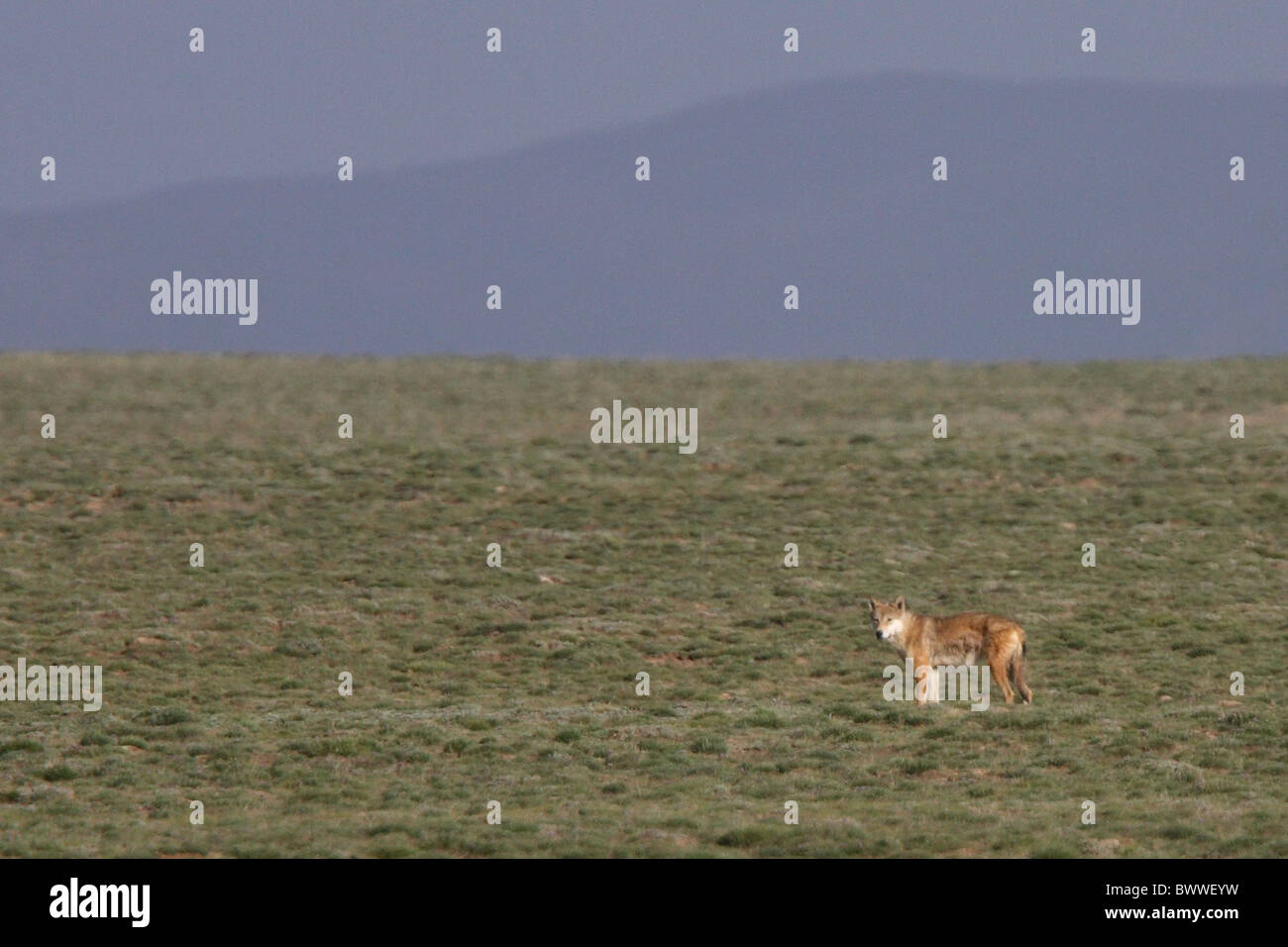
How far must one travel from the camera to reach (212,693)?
88.1 ft

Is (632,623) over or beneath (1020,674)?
over

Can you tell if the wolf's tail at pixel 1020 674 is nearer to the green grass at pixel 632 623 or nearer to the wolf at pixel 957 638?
the wolf at pixel 957 638

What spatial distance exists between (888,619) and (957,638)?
3.11ft

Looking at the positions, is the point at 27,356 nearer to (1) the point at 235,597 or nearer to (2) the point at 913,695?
(1) the point at 235,597

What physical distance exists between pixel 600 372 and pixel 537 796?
63.3 metres

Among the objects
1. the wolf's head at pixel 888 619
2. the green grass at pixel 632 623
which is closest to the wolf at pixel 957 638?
the wolf's head at pixel 888 619

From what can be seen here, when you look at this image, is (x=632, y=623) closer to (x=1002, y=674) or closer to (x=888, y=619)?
(x=888, y=619)

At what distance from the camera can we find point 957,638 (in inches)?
906

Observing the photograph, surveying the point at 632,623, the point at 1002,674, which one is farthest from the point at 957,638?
the point at 632,623

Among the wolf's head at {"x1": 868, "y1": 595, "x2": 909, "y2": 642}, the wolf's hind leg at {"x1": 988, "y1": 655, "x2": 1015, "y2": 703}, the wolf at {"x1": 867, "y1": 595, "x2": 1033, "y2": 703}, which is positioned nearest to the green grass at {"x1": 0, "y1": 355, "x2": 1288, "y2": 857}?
the wolf's hind leg at {"x1": 988, "y1": 655, "x2": 1015, "y2": 703}

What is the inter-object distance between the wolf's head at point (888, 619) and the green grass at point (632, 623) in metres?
1.33

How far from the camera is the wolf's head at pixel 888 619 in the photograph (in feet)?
75.2

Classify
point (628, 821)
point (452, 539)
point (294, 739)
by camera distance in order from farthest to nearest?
1. point (452, 539)
2. point (294, 739)
3. point (628, 821)
